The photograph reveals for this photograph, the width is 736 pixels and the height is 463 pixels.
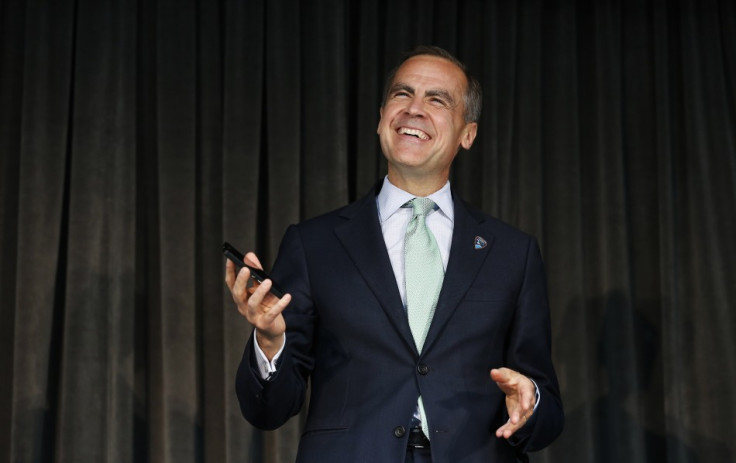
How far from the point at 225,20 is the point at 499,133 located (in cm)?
107

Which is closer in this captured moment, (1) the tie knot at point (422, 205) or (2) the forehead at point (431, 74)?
(1) the tie knot at point (422, 205)

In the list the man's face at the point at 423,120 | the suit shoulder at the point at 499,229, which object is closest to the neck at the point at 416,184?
the man's face at the point at 423,120

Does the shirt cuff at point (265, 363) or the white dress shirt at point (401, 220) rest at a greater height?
the white dress shirt at point (401, 220)

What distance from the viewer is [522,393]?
181 cm

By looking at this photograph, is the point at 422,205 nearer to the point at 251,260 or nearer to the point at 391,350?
the point at 391,350

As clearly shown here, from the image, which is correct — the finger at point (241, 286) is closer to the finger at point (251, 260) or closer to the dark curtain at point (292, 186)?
the finger at point (251, 260)

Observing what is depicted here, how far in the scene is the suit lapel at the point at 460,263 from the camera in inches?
77.6

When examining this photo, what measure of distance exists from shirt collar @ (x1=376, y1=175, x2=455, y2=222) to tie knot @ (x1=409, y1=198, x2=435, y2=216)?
18 millimetres

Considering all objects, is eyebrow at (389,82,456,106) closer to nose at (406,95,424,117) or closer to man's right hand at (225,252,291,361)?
nose at (406,95,424,117)

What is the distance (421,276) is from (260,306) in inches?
15.8

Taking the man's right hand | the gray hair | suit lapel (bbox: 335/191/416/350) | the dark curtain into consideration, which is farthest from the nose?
the dark curtain

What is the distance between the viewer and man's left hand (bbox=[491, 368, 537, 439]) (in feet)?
5.86

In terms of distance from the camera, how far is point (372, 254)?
207 cm

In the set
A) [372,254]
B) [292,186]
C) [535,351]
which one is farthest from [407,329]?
[292,186]
